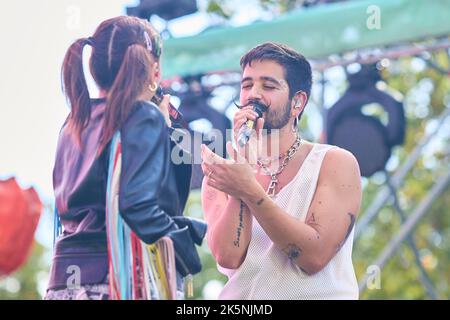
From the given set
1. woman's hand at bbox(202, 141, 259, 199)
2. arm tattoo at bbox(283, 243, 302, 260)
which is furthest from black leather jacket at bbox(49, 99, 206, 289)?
arm tattoo at bbox(283, 243, 302, 260)

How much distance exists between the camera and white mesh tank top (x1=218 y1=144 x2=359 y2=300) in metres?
2.26

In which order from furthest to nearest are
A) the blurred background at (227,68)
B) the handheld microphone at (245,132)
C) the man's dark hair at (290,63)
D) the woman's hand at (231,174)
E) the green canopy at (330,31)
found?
1. the green canopy at (330,31)
2. the blurred background at (227,68)
3. the man's dark hair at (290,63)
4. the handheld microphone at (245,132)
5. the woman's hand at (231,174)

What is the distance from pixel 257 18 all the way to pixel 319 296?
1584 millimetres

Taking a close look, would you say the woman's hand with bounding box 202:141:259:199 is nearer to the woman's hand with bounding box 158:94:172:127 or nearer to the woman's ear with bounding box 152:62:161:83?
the woman's hand with bounding box 158:94:172:127

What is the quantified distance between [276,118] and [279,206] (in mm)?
251

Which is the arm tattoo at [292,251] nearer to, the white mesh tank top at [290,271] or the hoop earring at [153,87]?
the white mesh tank top at [290,271]

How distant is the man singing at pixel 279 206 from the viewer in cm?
222

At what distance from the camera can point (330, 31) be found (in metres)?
3.46

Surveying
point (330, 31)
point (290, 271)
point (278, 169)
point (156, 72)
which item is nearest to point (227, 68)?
point (330, 31)

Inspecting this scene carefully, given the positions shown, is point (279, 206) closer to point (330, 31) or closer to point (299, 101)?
point (299, 101)

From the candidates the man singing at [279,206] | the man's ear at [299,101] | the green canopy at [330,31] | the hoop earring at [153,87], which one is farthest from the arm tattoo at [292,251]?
the green canopy at [330,31]

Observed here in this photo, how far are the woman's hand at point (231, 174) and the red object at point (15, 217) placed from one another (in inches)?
26.1

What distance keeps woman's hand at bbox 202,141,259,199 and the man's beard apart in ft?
0.48
